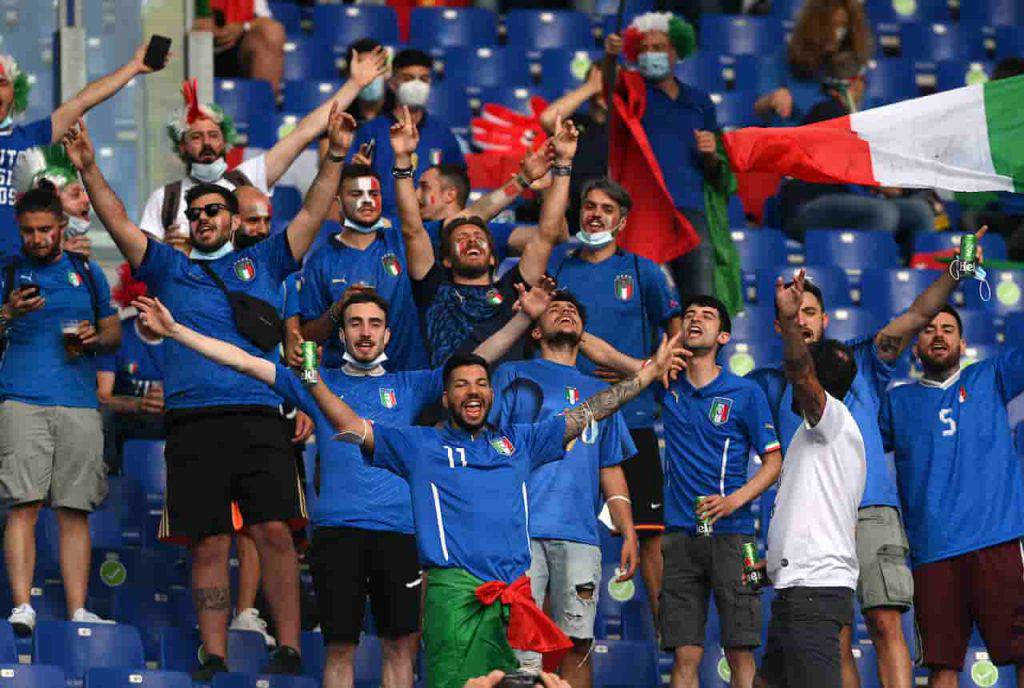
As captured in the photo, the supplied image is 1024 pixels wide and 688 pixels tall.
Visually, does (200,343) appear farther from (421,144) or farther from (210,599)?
(421,144)

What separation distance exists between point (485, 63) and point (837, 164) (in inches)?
209

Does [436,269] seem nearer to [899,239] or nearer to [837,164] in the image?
[837,164]

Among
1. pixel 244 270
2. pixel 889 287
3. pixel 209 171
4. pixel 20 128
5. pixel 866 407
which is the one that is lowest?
pixel 866 407

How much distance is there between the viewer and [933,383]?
382 inches

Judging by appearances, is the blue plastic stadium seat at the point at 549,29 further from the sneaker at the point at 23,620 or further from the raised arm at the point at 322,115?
the sneaker at the point at 23,620

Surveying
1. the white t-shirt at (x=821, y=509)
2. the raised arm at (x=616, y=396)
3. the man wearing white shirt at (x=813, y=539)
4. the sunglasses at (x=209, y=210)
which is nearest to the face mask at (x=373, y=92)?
the sunglasses at (x=209, y=210)

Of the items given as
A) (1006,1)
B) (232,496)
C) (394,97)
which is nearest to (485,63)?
(394,97)

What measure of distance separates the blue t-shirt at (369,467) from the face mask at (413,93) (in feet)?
10.8

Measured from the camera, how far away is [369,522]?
30.6 ft

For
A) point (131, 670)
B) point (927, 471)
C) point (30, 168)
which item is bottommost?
point (131, 670)

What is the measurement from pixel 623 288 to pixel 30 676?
298 centimetres

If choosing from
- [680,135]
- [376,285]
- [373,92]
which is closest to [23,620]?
[376,285]

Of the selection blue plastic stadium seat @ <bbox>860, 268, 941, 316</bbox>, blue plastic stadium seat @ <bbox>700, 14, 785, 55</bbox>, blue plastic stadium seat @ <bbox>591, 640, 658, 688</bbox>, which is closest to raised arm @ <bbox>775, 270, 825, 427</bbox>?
blue plastic stadium seat @ <bbox>591, 640, 658, 688</bbox>

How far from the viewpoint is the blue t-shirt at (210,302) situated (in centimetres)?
984
